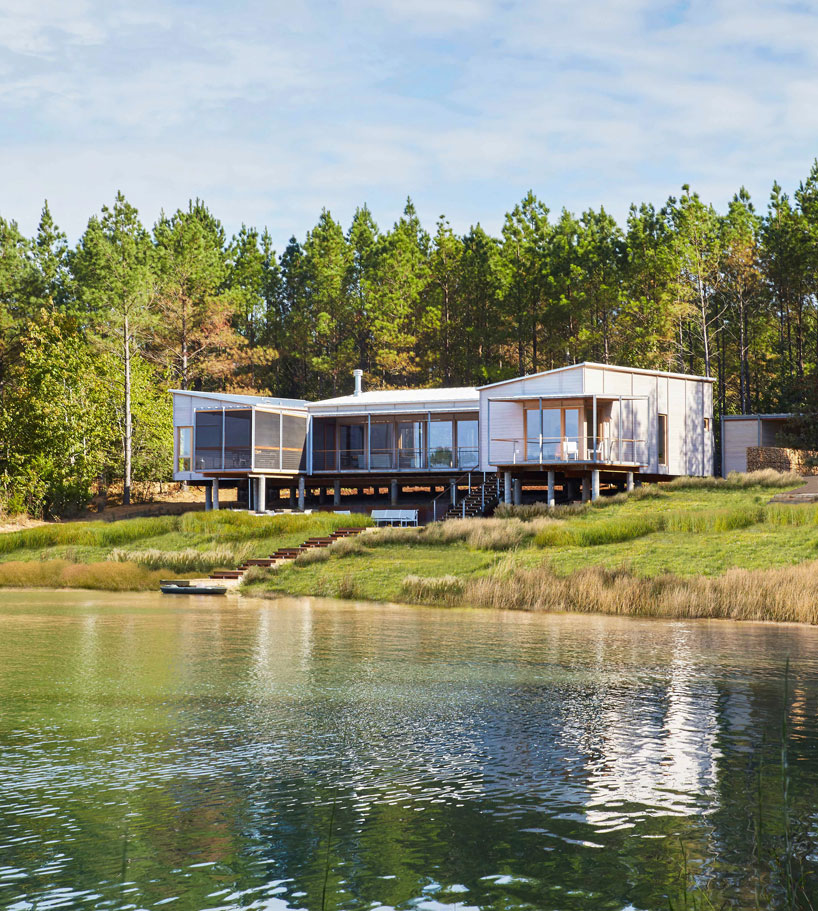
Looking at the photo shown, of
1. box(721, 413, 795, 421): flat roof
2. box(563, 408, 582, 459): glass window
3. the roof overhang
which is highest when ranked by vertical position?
the roof overhang

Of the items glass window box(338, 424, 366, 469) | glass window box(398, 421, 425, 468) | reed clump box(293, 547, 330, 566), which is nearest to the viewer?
reed clump box(293, 547, 330, 566)

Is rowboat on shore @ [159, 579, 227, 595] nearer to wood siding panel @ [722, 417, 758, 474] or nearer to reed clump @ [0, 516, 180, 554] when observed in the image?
reed clump @ [0, 516, 180, 554]

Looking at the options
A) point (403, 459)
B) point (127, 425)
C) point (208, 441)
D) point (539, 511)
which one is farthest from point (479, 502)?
point (127, 425)

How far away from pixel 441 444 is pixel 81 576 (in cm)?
1597

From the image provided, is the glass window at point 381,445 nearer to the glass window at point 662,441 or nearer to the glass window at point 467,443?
the glass window at point 467,443

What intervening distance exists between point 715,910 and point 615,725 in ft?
15.3

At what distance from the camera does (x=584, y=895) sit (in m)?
→ 6.03

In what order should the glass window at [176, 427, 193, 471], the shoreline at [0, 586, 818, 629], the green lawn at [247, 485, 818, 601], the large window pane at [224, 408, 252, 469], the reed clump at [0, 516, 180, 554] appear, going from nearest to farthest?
1. the shoreline at [0, 586, 818, 629]
2. the green lawn at [247, 485, 818, 601]
3. the reed clump at [0, 516, 180, 554]
4. the large window pane at [224, 408, 252, 469]
5. the glass window at [176, 427, 193, 471]

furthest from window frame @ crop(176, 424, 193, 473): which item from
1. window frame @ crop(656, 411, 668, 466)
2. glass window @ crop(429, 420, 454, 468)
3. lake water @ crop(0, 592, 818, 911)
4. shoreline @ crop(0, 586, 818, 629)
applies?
lake water @ crop(0, 592, 818, 911)

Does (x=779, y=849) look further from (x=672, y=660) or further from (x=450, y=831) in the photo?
(x=672, y=660)

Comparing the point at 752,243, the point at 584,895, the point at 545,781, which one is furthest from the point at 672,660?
the point at 752,243

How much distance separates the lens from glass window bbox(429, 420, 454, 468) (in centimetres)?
4075

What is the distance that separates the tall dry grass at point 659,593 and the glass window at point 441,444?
17079mm

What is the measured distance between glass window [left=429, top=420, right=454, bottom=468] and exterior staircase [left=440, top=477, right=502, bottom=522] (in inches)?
76.7
